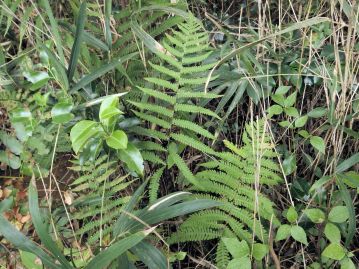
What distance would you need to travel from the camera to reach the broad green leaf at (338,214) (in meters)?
1.04

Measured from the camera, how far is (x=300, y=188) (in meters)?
1.19

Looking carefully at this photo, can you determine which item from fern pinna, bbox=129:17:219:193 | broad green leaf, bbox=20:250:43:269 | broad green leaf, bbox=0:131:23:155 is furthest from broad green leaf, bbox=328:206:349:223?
broad green leaf, bbox=0:131:23:155

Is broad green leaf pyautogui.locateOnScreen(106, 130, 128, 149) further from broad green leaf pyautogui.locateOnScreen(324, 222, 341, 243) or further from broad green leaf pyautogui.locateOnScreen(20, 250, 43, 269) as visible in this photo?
broad green leaf pyautogui.locateOnScreen(324, 222, 341, 243)

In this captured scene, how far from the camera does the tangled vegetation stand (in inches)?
40.4

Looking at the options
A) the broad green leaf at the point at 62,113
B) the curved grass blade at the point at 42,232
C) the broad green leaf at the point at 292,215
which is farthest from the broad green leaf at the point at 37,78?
the broad green leaf at the point at 292,215

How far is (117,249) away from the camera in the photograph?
2.63 ft

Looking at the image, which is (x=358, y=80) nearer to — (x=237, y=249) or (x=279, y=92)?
(x=279, y=92)

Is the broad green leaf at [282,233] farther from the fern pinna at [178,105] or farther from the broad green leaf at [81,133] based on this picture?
the broad green leaf at [81,133]

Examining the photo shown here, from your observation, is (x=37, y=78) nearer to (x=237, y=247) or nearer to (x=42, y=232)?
(x=42, y=232)

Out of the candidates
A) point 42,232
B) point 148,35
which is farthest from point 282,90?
point 42,232

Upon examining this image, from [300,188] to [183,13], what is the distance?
0.59 metres

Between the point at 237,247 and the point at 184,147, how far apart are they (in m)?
0.34

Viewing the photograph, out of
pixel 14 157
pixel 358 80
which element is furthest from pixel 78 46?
pixel 358 80

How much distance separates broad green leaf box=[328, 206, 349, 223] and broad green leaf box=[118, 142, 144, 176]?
18.9 inches
